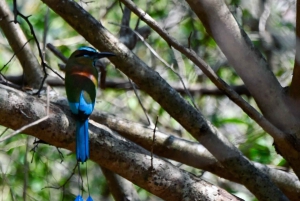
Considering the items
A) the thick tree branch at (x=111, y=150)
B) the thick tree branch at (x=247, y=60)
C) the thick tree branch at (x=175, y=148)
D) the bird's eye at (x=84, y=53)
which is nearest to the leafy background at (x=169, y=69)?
the thick tree branch at (x=175, y=148)

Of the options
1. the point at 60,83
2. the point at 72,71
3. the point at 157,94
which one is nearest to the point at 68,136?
the point at 157,94

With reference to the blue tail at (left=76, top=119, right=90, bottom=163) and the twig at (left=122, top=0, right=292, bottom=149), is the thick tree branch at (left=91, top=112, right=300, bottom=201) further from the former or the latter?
the blue tail at (left=76, top=119, right=90, bottom=163)

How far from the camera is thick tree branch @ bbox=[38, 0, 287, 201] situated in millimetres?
2877

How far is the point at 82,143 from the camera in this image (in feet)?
8.18

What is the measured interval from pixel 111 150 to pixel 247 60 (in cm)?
80

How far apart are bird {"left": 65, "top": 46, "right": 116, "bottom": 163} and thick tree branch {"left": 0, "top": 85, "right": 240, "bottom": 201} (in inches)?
2.0

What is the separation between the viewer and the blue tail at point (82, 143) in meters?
2.47

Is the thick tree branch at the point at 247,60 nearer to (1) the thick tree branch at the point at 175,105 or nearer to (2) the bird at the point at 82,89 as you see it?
(1) the thick tree branch at the point at 175,105

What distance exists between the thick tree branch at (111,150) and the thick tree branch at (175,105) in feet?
0.53

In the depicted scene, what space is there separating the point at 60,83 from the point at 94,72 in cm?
110

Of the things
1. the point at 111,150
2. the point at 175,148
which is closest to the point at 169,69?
the point at 175,148

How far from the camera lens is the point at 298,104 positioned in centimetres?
299

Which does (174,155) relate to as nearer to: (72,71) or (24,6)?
(72,71)

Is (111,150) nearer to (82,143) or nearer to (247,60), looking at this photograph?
(82,143)
